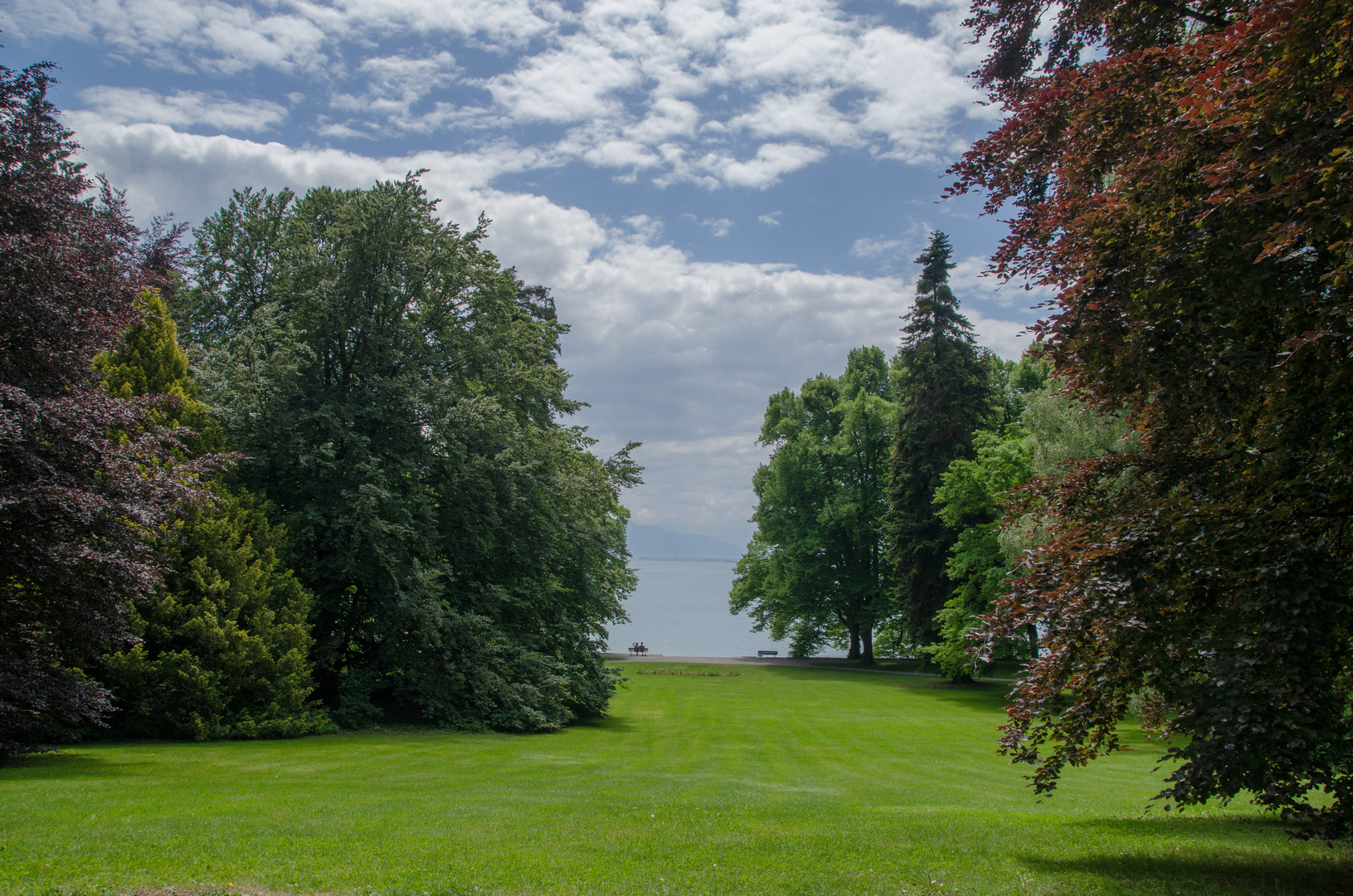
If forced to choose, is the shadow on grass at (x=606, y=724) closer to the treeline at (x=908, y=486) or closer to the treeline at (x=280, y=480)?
the treeline at (x=280, y=480)

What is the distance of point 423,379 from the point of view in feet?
68.9

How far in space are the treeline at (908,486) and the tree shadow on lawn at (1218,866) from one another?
11504 mm

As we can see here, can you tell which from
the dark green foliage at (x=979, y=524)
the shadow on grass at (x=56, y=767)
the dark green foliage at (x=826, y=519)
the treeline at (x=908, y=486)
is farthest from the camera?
the dark green foliage at (x=826, y=519)

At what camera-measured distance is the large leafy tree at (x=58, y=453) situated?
10484mm

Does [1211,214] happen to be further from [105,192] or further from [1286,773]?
[105,192]

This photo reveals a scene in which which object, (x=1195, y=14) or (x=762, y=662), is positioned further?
(x=762, y=662)

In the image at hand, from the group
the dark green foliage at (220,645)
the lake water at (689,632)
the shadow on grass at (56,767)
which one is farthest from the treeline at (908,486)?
the shadow on grass at (56,767)

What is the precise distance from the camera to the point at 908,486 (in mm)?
37188

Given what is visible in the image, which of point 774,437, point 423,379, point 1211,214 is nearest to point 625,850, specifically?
point 1211,214

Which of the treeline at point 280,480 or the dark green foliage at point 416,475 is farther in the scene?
the dark green foliage at point 416,475

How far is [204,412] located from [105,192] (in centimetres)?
894

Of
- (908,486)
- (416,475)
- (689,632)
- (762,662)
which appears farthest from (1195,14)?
(689,632)

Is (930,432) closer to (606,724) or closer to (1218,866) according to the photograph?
(606,724)

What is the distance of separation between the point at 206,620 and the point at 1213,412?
15950 mm
